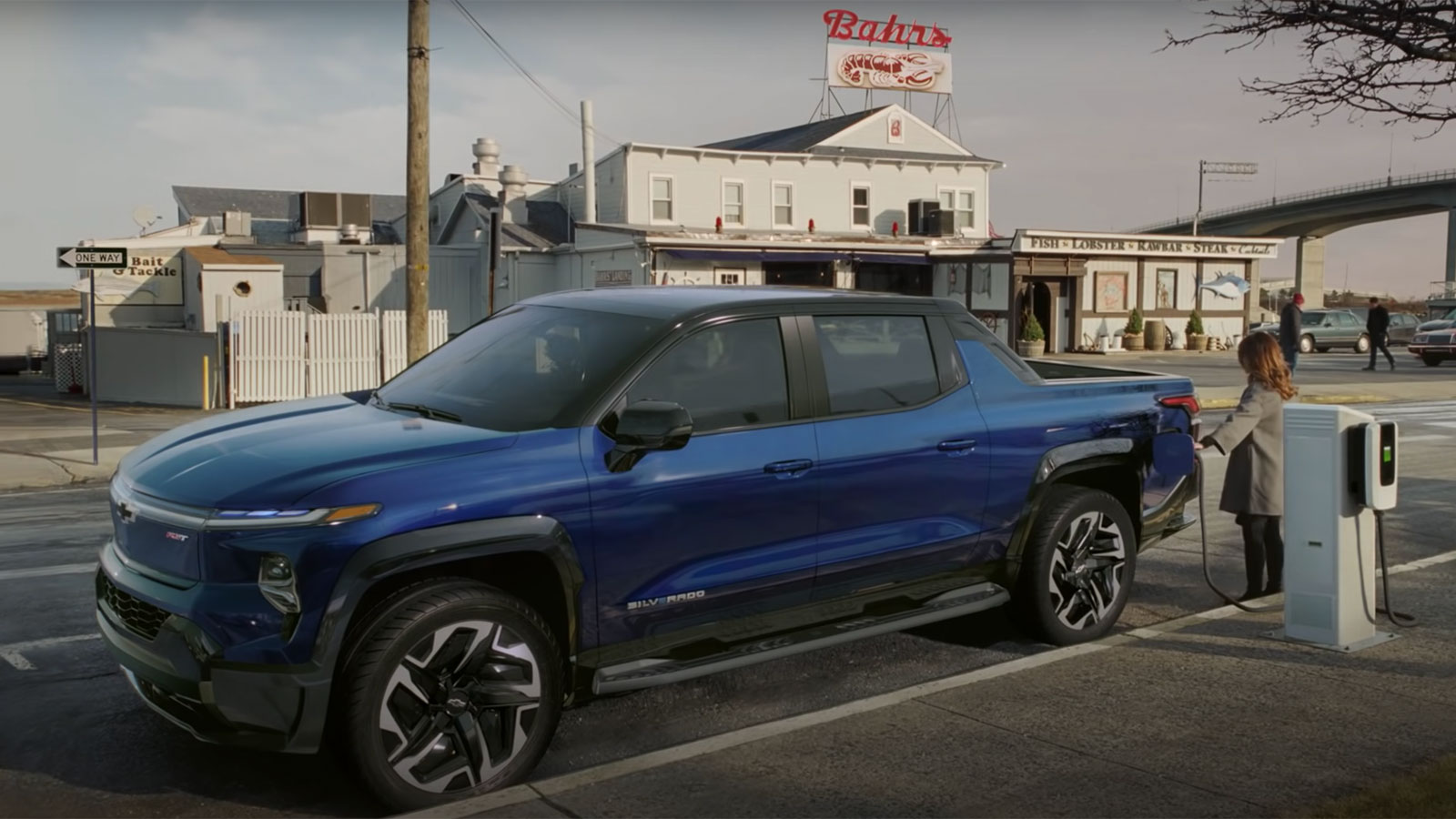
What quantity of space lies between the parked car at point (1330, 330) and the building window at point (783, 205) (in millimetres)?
19565

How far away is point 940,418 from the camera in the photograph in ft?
18.9

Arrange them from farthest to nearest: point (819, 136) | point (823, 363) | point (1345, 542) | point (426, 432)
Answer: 1. point (819, 136)
2. point (1345, 542)
3. point (823, 363)
4. point (426, 432)

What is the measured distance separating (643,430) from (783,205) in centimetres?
3741

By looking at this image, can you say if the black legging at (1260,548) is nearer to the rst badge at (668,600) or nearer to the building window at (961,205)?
the rst badge at (668,600)

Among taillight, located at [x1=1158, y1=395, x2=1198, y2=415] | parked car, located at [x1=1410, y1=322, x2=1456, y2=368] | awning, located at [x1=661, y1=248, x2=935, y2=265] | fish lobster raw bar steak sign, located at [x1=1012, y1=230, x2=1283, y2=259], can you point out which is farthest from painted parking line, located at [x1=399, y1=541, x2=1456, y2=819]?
parked car, located at [x1=1410, y1=322, x2=1456, y2=368]

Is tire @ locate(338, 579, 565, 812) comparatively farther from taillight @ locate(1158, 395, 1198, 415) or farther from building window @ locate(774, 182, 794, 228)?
building window @ locate(774, 182, 794, 228)

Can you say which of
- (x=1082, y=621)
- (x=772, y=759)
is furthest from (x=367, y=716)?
(x=1082, y=621)

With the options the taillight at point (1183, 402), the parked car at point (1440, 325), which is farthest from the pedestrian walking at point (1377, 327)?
the taillight at point (1183, 402)

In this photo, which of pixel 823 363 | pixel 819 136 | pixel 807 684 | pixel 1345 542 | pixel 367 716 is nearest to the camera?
pixel 367 716

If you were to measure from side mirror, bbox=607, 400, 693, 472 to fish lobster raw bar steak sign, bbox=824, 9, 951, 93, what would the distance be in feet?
156

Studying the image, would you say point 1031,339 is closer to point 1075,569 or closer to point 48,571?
point 1075,569

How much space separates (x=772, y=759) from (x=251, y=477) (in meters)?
2.17

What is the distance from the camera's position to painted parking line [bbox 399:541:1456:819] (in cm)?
435

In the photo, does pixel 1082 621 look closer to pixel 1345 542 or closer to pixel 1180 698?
pixel 1180 698
